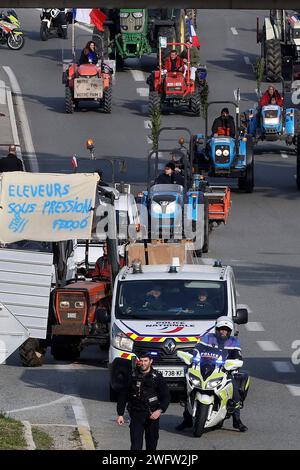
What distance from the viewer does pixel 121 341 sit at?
2138cm

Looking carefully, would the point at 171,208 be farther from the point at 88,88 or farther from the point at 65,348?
the point at 88,88

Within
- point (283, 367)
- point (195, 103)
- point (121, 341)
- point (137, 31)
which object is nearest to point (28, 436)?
point (121, 341)

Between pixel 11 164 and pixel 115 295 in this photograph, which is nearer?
pixel 115 295

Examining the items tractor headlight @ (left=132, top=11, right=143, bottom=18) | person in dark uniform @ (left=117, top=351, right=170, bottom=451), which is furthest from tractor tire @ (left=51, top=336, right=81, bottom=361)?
tractor headlight @ (left=132, top=11, right=143, bottom=18)

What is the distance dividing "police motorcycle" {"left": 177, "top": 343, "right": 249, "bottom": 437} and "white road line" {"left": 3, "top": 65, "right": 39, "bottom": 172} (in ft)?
74.2

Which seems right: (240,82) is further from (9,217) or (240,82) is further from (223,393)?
(223,393)

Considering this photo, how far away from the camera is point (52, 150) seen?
1788 inches

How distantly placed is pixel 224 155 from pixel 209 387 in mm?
20085

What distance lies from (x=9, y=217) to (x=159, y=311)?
3.68m

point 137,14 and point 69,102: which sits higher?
point 137,14

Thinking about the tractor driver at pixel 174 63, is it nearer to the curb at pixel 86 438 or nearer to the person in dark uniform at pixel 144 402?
the curb at pixel 86 438

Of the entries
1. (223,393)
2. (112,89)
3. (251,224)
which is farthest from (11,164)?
(112,89)

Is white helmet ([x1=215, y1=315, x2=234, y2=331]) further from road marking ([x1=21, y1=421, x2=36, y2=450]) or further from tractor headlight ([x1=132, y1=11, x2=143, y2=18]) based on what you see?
tractor headlight ([x1=132, y1=11, x2=143, y2=18])

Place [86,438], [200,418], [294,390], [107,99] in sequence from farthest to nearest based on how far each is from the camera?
[107,99] → [294,390] → [200,418] → [86,438]
